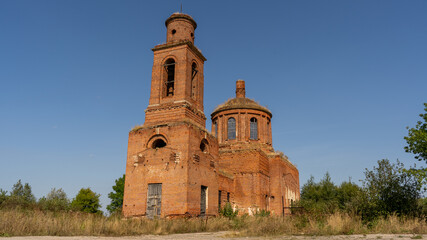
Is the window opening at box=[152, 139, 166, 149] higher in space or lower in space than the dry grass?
higher

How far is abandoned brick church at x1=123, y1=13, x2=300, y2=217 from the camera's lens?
18.2 m

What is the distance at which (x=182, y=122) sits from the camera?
18.9 meters

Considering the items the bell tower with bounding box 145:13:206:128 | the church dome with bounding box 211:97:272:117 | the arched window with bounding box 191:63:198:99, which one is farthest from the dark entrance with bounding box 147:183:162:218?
the church dome with bounding box 211:97:272:117

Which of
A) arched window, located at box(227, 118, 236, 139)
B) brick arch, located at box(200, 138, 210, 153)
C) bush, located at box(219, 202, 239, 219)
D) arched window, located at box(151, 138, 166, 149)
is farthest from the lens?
arched window, located at box(227, 118, 236, 139)

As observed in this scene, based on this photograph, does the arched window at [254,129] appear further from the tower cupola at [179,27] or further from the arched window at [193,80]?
the tower cupola at [179,27]

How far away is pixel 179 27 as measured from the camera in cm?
2247

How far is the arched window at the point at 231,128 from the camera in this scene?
2886 cm

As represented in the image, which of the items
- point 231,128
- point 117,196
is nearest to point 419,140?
point 231,128

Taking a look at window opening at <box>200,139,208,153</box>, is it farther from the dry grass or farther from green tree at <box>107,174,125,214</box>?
green tree at <box>107,174,125,214</box>

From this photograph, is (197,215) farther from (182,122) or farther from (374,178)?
(374,178)

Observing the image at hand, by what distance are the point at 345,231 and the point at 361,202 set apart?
4870 millimetres

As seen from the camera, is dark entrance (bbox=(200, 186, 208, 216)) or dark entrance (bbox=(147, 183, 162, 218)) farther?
dark entrance (bbox=(200, 186, 208, 216))

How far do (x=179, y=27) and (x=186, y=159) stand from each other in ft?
32.0

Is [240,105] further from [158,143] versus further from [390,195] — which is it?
[390,195]
